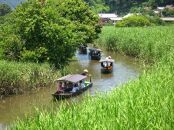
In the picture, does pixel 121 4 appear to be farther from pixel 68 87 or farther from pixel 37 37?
pixel 68 87

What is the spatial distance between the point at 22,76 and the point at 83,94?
322 cm

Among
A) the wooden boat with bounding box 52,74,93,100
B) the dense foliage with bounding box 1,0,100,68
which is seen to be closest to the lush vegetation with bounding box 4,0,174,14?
the dense foliage with bounding box 1,0,100,68

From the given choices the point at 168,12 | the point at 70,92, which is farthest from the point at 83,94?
the point at 168,12

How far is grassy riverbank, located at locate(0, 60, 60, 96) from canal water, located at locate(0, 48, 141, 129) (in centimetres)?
39

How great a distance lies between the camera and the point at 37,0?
25.5 metres

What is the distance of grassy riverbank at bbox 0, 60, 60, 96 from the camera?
20.3 m

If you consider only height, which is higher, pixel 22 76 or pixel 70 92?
pixel 22 76

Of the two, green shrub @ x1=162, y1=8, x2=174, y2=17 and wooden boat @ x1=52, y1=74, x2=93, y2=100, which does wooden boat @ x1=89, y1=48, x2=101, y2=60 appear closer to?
wooden boat @ x1=52, y1=74, x2=93, y2=100

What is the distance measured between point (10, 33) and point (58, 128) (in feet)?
55.2

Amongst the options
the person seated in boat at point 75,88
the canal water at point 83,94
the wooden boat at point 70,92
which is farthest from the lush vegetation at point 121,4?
the person seated in boat at point 75,88

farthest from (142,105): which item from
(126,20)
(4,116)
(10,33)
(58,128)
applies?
(126,20)

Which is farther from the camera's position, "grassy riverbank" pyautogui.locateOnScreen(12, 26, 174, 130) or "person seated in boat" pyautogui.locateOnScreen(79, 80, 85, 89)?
"person seated in boat" pyautogui.locateOnScreen(79, 80, 85, 89)

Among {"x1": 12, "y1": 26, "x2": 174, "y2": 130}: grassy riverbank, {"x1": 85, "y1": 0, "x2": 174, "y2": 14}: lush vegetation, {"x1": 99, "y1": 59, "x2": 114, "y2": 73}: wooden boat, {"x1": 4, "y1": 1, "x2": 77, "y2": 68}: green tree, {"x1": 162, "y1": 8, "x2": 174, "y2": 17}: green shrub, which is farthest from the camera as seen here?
{"x1": 85, "y1": 0, "x2": 174, "y2": 14}: lush vegetation

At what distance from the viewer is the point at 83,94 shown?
21.3 m
